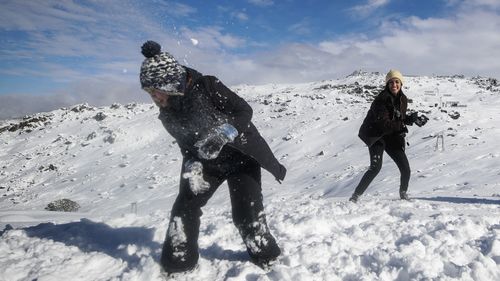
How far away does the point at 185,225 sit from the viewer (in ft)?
11.0

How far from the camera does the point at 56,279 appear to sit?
3.27 meters

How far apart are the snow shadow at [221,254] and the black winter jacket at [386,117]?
3067 mm

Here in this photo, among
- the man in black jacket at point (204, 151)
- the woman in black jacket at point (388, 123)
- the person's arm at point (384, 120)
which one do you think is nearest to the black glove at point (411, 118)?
the woman in black jacket at point (388, 123)

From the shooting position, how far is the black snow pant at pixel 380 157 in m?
6.05

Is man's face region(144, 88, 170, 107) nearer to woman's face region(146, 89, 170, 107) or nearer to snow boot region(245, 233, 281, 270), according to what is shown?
woman's face region(146, 89, 170, 107)

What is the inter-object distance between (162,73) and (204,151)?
2.21 ft

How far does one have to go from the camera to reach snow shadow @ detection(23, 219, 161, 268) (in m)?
3.97

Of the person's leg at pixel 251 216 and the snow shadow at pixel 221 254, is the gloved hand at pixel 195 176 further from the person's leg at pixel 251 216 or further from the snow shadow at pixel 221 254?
the snow shadow at pixel 221 254

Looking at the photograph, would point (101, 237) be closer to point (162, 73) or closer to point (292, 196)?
point (162, 73)

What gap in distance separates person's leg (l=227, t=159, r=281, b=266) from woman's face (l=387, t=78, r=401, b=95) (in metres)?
3.29

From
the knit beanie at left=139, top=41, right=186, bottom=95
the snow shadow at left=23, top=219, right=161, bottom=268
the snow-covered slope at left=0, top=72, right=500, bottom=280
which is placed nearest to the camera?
the knit beanie at left=139, top=41, right=186, bottom=95

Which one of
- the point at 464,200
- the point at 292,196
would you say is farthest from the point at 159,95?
the point at 292,196

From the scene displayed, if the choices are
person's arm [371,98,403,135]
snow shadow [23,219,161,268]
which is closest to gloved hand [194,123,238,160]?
snow shadow [23,219,161,268]

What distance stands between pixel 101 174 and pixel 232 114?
16398mm
